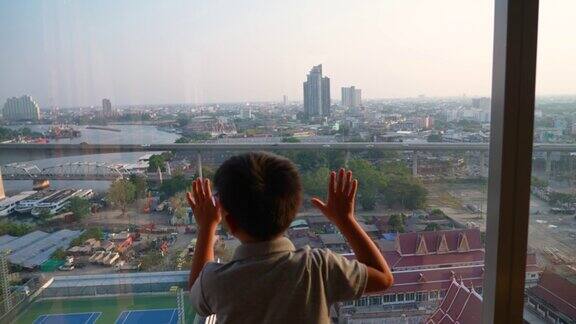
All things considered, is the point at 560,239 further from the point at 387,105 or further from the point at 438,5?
the point at 438,5

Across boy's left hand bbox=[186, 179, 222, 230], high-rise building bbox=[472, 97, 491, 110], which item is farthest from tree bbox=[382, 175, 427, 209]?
boy's left hand bbox=[186, 179, 222, 230]

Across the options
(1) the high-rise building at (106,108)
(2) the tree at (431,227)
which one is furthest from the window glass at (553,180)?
(1) the high-rise building at (106,108)

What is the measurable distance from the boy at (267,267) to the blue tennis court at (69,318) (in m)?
0.46

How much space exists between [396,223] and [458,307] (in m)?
0.35

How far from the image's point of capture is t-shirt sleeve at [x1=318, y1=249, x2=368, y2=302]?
1.02 m

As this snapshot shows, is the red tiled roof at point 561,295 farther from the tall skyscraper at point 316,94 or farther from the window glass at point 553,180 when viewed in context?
the tall skyscraper at point 316,94

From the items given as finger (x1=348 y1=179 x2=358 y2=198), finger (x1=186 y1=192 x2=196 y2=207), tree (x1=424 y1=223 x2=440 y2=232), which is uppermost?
finger (x1=348 y1=179 x2=358 y2=198)

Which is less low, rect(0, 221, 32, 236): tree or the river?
the river

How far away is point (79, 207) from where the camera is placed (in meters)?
1.27

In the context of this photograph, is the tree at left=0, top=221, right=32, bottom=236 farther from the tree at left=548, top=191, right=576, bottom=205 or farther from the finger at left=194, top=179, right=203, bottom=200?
the tree at left=548, top=191, right=576, bottom=205

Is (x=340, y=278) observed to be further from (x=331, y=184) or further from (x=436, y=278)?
(x=436, y=278)

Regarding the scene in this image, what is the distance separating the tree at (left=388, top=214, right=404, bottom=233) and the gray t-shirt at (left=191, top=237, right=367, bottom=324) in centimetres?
36

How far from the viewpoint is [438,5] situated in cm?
133

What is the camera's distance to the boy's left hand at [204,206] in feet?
3.94
